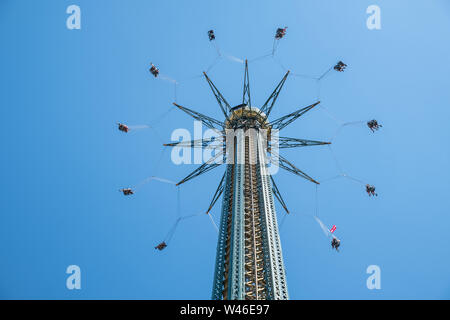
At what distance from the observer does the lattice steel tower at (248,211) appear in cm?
2447

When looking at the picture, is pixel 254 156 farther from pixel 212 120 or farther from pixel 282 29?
pixel 282 29

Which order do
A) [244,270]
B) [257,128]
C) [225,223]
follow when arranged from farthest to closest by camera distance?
[257,128], [225,223], [244,270]

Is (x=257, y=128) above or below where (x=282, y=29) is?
below

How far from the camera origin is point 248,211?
31.5 meters

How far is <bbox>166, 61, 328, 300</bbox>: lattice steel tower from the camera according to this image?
24.5 metres

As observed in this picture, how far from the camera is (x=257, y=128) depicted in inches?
1729

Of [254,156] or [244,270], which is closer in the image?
[244,270]
